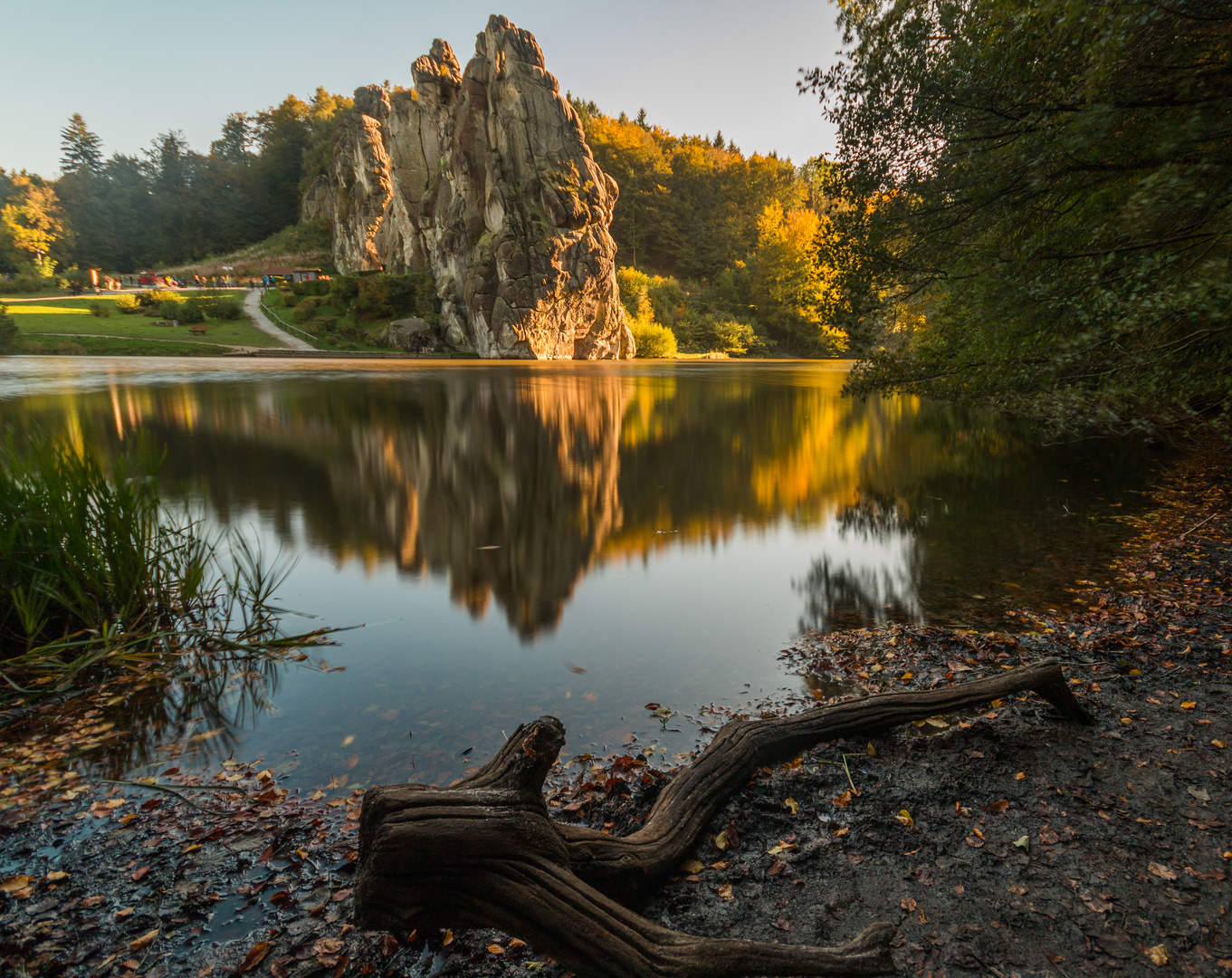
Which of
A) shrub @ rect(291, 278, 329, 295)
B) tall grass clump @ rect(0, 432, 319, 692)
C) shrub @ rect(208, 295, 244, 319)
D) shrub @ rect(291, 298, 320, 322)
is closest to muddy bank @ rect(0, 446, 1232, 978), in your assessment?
tall grass clump @ rect(0, 432, 319, 692)

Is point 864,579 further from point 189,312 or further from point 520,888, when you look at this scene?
point 189,312

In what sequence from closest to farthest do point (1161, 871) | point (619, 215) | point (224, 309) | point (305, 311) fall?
1. point (1161, 871)
2. point (224, 309)
3. point (305, 311)
4. point (619, 215)

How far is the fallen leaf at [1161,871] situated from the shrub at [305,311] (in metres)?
69.9

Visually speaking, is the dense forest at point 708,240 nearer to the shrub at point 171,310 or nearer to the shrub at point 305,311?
the shrub at point 305,311

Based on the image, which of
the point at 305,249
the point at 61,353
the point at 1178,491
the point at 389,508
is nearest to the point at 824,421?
the point at 1178,491

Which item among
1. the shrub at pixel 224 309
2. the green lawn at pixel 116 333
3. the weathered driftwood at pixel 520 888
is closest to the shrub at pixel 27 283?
the green lawn at pixel 116 333

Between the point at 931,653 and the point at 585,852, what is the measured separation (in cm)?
400

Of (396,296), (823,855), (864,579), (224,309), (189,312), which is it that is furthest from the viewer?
(396,296)

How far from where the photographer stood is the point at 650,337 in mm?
74000

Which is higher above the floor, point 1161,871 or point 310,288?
point 310,288

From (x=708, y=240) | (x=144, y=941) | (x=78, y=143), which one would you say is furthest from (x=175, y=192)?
(x=144, y=941)

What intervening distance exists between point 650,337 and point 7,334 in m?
56.0

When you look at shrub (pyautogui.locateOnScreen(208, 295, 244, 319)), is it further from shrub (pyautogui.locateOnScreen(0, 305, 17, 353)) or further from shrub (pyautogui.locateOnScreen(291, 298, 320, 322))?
shrub (pyautogui.locateOnScreen(0, 305, 17, 353))

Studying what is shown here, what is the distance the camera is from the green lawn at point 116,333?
49906 mm
